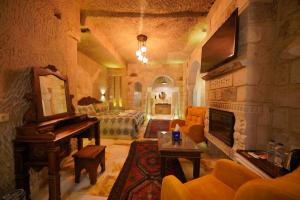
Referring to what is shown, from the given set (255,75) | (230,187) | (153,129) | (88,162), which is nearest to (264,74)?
(255,75)

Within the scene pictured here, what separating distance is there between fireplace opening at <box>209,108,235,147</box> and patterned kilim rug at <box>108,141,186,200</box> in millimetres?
939

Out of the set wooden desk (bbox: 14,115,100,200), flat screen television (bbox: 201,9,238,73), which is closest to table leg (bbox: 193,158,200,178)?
flat screen television (bbox: 201,9,238,73)

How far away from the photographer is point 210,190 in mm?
1238

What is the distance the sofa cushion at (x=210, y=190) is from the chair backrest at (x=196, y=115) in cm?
244

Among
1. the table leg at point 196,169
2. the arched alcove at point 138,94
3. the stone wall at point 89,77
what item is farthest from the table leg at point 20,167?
the arched alcove at point 138,94

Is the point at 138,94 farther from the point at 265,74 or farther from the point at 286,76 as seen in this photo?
the point at 286,76

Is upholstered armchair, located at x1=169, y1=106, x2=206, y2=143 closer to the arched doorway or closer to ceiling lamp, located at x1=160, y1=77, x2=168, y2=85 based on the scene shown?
the arched doorway

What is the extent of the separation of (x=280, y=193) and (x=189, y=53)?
641 cm

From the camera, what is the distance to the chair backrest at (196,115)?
3.74m

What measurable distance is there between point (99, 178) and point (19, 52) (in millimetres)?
2056

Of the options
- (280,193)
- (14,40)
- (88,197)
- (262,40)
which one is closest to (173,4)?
(262,40)

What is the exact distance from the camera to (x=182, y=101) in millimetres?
8070

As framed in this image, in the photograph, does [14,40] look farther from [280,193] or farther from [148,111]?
[148,111]

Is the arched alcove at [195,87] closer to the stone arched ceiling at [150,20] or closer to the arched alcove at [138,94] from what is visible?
the stone arched ceiling at [150,20]
